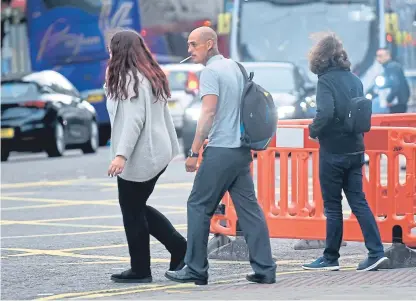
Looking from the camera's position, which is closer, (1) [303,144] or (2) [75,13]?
(1) [303,144]

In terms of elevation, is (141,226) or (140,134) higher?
(140,134)

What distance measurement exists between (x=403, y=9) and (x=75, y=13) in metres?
7.68

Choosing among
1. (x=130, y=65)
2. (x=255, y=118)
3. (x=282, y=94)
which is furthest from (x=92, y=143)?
(x=255, y=118)

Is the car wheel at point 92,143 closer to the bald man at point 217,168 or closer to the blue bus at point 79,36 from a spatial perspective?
the blue bus at point 79,36

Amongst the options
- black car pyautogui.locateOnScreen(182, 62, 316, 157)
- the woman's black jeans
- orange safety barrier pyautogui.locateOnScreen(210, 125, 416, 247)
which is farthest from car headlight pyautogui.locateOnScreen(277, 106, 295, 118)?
the woman's black jeans

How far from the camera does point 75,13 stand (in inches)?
1353

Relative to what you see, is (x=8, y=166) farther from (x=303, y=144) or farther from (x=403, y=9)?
(x=303, y=144)

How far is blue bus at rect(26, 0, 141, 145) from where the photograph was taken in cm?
3397

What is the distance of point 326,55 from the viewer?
9.77 metres

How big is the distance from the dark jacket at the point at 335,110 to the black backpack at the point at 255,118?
0.71 m

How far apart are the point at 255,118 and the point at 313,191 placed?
6.05 feet

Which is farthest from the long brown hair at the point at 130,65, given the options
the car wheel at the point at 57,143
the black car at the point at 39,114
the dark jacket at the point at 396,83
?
the car wheel at the point at 57,143

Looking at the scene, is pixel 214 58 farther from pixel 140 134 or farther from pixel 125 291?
pixel 125 291

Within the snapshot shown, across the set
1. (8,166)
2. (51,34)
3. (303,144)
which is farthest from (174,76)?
(303,144)
